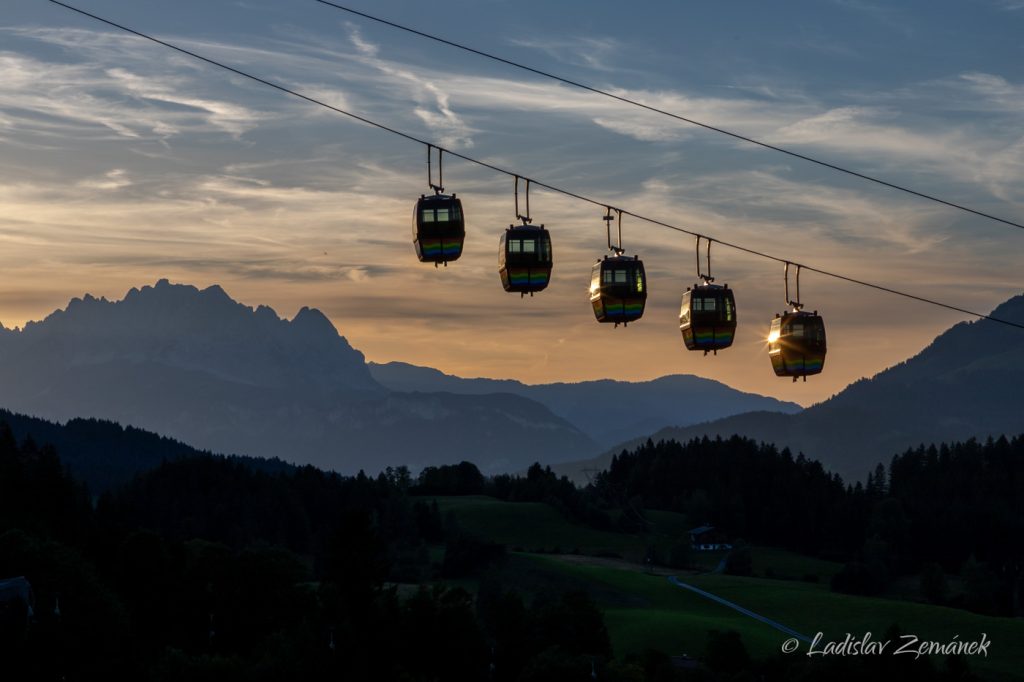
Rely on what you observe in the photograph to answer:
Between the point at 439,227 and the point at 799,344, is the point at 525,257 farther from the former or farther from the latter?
the point at 799,344

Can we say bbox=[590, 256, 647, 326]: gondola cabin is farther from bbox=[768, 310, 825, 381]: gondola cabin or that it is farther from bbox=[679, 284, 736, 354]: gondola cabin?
bbox=[768, 310, 825, 381]: gondola cabin

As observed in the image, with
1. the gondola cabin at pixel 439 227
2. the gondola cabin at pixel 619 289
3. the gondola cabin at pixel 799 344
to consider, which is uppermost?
the gondola cabin at pixel 439 227

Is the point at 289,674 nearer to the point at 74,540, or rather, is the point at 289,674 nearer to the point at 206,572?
the point at 206,572

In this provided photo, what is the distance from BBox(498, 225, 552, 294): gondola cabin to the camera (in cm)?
5731

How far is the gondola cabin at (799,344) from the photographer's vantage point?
6203cm

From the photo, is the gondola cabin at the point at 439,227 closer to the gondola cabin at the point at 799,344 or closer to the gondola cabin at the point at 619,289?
the gondola cabin at the point at 619,289

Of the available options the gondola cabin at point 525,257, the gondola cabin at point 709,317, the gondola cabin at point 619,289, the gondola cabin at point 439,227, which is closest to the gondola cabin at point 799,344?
the gondola cabin at point 709,317

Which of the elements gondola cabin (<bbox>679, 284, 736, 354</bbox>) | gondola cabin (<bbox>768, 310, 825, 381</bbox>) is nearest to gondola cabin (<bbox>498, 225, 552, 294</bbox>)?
gondola cabin (<bbox>679, 284, 736, 354</bbox>)

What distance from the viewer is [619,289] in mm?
58938

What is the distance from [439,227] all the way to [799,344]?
15.9 m

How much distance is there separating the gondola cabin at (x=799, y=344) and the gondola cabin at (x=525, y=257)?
10624mm

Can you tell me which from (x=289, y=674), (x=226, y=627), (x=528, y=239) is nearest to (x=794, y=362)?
(x=528, y=239)

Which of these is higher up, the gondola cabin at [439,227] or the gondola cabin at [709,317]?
the gondola cabin at [439,227]

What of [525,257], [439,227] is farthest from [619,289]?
[439,227]
